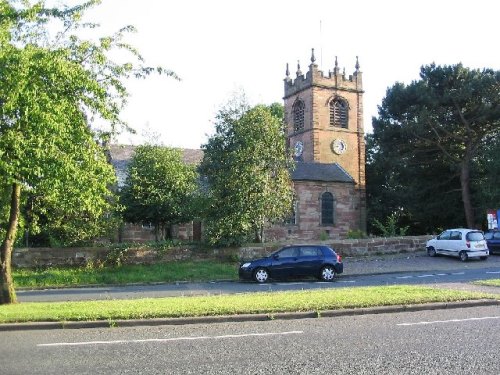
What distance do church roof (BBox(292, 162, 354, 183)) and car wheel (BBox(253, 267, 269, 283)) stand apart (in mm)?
22826

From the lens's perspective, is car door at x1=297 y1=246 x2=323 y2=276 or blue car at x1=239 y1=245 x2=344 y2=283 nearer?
blue car at x1=239 y1=245 x2=344 y2=283

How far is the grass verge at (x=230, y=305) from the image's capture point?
34.7 ft

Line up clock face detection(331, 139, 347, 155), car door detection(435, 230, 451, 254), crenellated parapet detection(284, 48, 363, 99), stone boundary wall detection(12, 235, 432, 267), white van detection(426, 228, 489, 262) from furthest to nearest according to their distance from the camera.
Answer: crenellated parapet detection(284, 48, 363, 99) → clock face detection(331, 139, 347, 155) → car door detection(435, 230, 451, 254) → white van detection(426, 228, 489, 262) → stone boundary wall detection(12, 235, 432, 267)

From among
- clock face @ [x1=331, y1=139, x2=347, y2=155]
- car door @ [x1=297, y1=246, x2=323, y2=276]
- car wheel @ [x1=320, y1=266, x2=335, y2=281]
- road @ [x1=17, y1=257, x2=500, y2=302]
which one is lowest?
road @ [x1=17, y1=257, x2=500, y2=302]

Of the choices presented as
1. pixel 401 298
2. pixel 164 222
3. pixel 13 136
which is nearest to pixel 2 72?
pixel 13 136

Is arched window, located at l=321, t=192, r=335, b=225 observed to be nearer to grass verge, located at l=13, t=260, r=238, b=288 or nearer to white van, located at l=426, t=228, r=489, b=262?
white van, located at l=426, t=228, r=489, b=262

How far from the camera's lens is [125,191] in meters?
28.4

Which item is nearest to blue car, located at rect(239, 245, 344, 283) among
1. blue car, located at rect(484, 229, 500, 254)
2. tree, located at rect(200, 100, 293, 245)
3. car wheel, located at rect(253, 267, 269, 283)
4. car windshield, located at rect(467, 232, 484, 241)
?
car wheel, located at rect(253, 267, 269, 283)

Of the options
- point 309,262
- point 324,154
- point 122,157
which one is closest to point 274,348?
point 309,262

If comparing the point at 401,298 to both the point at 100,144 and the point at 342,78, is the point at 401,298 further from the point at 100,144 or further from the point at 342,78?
the point at 342,78

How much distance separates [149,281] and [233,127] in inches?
356

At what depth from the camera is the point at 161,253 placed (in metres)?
24.6

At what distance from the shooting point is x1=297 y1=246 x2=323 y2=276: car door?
20.8 metres

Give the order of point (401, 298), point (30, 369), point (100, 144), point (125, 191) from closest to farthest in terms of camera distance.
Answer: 1. point (30, 369)
2. point (401, 298)
3. point (100, 144)
4. point (125, 191)
